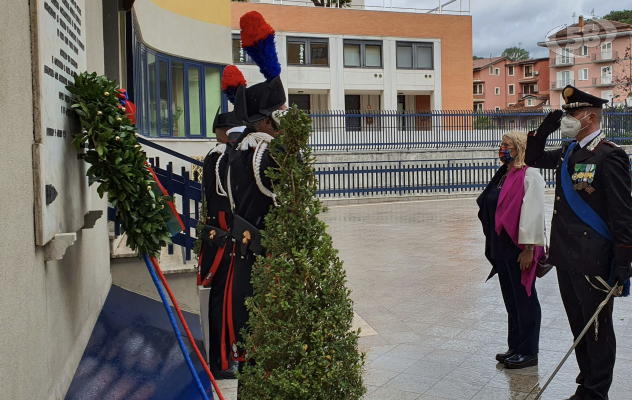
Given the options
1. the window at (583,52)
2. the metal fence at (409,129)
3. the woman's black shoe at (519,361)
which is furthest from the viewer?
the window at (583,52)

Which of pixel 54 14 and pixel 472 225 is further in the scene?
pixel 472 225

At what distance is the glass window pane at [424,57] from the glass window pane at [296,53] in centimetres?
753

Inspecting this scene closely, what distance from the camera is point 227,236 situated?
4.23 meters

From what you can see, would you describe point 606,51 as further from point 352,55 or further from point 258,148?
point 258,148

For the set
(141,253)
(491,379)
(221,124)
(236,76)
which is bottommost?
(491,379)

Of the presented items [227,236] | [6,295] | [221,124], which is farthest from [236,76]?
[6,295]

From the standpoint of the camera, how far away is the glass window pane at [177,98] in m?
15.8

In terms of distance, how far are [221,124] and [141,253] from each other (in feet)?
7.26

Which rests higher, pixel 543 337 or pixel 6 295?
pixel 6 295

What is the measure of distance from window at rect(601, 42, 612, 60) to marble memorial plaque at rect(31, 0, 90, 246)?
243ft

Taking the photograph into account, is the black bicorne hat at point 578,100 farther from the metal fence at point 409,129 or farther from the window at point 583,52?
the window at point 583,52

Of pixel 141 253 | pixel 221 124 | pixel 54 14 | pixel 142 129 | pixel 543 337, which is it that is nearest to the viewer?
pixel 54 14

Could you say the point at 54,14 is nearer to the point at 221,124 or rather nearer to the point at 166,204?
the point at 166,204

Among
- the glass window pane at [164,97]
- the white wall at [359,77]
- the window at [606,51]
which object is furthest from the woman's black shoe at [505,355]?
the window at [606,51]
